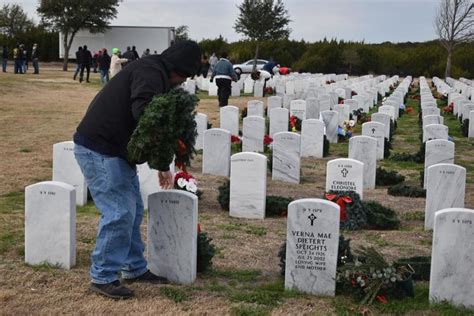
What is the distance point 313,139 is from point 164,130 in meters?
8.88

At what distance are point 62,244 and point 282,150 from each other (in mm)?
5430

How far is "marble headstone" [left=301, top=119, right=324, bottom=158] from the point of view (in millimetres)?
13609

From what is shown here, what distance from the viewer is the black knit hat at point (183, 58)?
5.34 meters

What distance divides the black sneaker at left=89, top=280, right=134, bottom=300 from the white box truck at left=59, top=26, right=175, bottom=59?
42301 millimetres

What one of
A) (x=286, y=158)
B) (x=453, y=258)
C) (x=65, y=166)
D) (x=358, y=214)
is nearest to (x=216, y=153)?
(x=286, y=158)

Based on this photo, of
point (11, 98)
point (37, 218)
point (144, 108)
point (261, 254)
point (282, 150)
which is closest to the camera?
point (144, 108)

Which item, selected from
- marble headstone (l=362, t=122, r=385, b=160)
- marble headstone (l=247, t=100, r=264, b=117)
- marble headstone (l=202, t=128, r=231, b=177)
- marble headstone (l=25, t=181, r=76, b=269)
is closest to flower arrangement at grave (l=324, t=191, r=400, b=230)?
marble headstone (l=25, t=181, r=76, b=269)

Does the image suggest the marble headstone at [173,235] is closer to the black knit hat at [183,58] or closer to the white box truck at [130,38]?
the black knit hat at [183,58]

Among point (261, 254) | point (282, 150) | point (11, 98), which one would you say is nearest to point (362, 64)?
point (11, 98)

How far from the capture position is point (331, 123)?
51.7 ft

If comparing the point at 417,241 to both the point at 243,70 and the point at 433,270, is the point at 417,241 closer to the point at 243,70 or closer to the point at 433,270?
the point at 433,270

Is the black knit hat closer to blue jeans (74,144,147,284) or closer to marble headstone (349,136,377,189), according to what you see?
blue jeans (74,144,147,284)

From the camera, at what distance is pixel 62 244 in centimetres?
625

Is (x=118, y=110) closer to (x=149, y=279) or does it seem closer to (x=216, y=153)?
(x=149, y=279)
